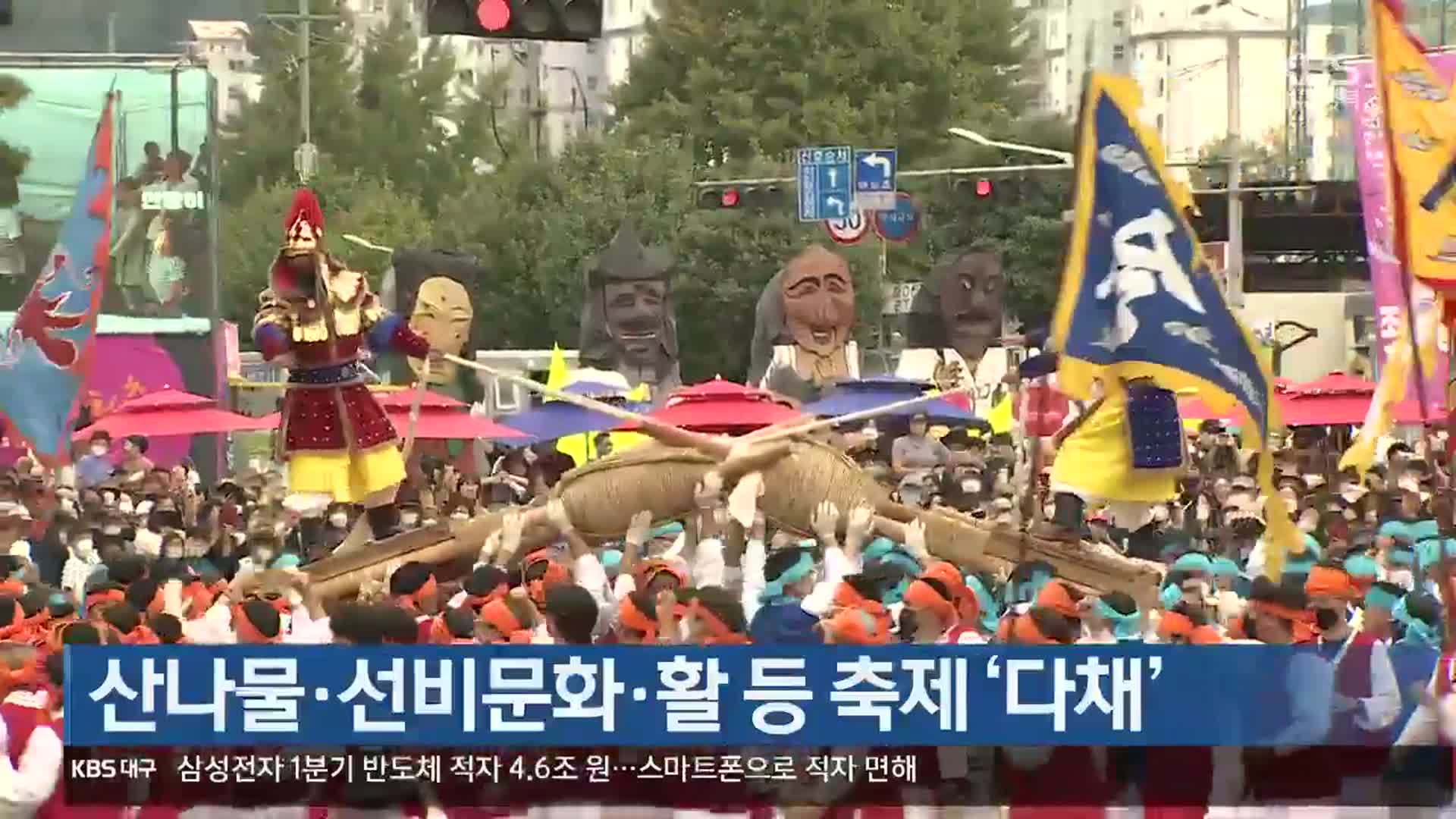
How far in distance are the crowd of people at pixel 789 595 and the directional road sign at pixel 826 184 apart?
24.1 m

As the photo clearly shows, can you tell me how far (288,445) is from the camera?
12.0 meters

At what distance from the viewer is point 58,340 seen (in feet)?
44.5

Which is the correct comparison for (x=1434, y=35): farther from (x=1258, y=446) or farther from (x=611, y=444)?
(x=1258, y=446)

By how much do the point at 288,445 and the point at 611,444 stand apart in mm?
5327

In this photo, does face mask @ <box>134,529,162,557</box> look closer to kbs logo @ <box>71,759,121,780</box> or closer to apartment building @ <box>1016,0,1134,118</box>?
kbs logo @ <box>71,759,121,780</box>

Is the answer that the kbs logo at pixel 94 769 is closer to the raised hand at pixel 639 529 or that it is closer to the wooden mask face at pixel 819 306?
the raised hand at pixel 639 529

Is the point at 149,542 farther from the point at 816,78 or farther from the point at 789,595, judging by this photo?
the point at 816,78

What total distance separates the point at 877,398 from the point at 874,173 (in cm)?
1894

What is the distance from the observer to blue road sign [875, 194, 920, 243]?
40.7m

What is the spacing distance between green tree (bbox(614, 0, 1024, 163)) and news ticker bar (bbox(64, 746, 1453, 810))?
126 ft

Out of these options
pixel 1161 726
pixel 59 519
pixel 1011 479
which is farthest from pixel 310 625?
pixel 1011 479

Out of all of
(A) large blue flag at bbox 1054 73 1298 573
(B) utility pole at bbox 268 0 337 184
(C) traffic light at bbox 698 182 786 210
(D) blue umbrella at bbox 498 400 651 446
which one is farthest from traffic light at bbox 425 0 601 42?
(C) traffic light at bbox 698 182 786 210

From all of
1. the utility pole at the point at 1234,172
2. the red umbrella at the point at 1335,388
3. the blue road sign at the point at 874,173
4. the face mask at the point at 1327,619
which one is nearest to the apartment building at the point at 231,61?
the blue road sign at the point at 874,173

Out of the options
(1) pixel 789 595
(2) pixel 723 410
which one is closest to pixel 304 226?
(1) pixel 789 595
